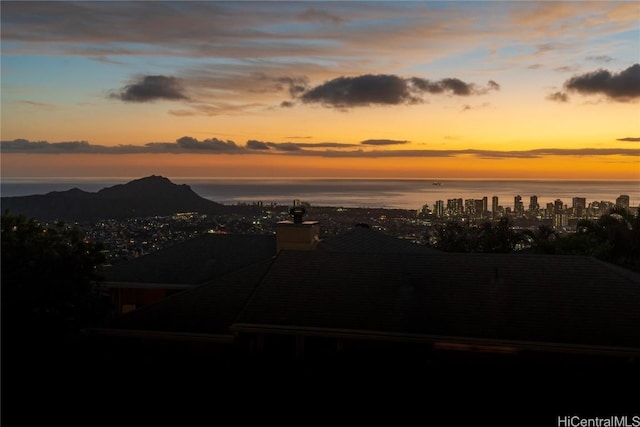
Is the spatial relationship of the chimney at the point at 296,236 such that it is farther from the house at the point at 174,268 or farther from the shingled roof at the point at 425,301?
the house at the point at 174,268

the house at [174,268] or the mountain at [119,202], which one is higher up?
the mountain at [119,202]

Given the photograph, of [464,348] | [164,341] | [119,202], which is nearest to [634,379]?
[464,348]

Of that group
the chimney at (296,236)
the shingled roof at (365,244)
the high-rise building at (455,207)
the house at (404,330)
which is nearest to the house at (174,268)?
the shingled roof at (365,244)

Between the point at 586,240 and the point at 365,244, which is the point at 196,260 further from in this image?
the point at 586,240

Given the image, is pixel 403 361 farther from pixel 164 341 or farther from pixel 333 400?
pixel 164 341

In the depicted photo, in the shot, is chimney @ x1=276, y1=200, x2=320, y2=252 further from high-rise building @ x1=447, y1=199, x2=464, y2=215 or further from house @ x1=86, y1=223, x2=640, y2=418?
high-rise building @ x1=447, y1=199, x2=464, y2=215
